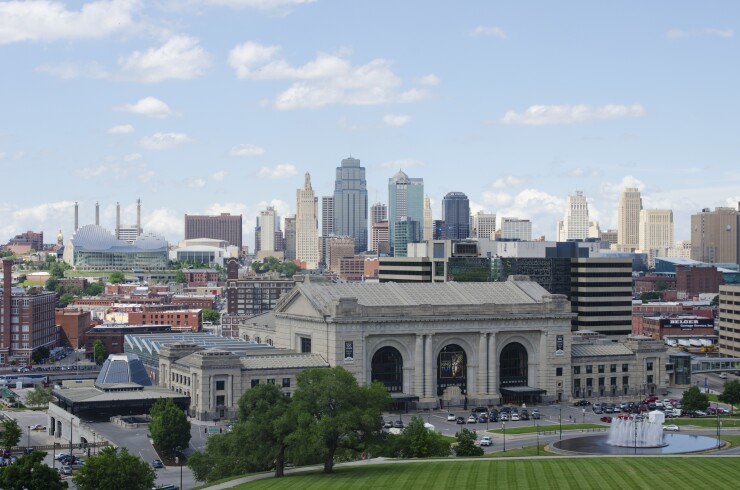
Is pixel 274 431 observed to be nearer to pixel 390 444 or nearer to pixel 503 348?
pixel 390 444

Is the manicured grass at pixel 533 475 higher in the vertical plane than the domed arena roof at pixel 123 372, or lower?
lower

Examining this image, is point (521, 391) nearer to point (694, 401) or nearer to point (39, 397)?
point (694, 401)

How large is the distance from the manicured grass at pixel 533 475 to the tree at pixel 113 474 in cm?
806

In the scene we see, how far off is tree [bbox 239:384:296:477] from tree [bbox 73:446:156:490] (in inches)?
342

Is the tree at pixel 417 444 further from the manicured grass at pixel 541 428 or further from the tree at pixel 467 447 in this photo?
the manicured grass at pixel 541 428

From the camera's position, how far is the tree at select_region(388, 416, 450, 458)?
384ft

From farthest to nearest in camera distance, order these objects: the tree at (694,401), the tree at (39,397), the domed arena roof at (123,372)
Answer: the tree at (39,397)
the domed arena roof at (123,372)
the tree at (694,401)

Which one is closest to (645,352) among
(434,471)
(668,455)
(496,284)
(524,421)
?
(496,284)

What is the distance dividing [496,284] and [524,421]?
1174 inches

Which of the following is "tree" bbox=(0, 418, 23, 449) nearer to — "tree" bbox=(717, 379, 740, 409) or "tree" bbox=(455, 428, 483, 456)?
"tree" bbox=(455, 428, 483, 456)

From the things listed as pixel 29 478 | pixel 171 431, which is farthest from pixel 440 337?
pixel 29 478

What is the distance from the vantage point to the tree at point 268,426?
346ft

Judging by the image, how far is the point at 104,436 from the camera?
141 m

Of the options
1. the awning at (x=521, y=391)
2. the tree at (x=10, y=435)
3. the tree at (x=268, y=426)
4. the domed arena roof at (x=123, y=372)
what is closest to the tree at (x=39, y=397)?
the domed arena roof at (x=123, y=372)
